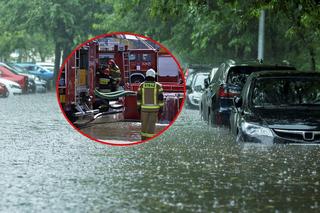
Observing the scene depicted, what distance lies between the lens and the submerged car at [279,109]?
44.5ft

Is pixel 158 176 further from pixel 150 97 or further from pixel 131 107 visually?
pixel 150 97

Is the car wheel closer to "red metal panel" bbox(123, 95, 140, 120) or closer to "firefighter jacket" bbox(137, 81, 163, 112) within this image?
"red metal panel" bbox(123, 95, 140, 120)

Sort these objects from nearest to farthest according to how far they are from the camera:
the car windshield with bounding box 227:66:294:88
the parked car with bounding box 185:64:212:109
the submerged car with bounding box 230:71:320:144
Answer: the submerged car with bounding box 230:71:320:144 < the car windshield with bounding box 227:66:294:88 < the parked car with bounding box 185:64:212:109

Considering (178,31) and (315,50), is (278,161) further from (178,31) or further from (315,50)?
(178,31)

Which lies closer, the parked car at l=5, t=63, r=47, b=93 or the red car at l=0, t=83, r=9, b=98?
the red car at l=0, t=83, r=9, b=98

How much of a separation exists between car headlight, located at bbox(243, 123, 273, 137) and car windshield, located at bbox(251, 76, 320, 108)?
1031 millimetres

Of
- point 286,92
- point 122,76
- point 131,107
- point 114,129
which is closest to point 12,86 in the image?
point 286,92

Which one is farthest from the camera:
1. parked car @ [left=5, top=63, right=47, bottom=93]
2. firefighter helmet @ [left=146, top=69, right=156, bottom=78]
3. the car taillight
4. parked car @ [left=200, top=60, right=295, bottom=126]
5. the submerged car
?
parked car @ [left=5, top=63, right=47, bottom=93]

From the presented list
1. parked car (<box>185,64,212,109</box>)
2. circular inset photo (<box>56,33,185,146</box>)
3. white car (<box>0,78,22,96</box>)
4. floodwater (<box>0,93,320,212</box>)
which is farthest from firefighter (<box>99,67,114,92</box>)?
white car (<box>0,78,22,96</box>)

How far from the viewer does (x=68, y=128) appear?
22.0 meters

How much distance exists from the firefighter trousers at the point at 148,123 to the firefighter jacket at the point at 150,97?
5 centimetres

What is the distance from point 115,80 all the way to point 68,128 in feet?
43.4

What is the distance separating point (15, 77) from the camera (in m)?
46.7

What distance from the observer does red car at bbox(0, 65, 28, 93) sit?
4556cm
